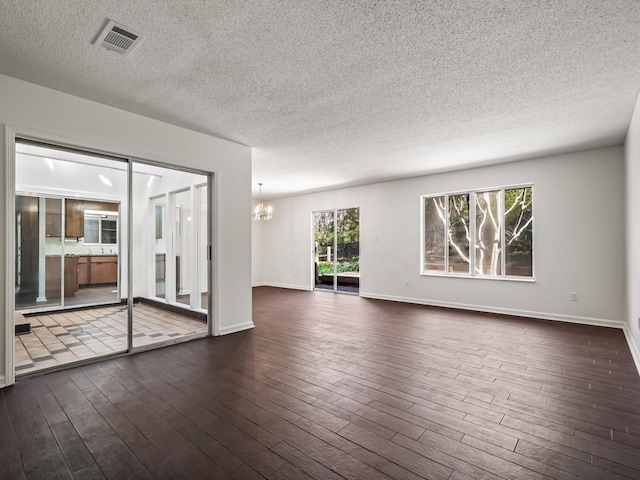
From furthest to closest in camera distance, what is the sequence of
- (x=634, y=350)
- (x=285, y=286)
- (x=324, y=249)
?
1. (x=285, y=286)
2. (x=324, y=249)
3. (x=634, y=350)

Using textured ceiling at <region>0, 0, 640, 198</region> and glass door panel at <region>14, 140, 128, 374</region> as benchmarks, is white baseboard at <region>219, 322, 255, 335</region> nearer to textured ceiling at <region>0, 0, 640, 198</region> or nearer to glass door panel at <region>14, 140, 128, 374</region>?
glass door panel at <region>14, 140, 128, 374</region>

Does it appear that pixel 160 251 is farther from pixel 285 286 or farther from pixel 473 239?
pixel 285 286

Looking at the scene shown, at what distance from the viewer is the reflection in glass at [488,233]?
606cm

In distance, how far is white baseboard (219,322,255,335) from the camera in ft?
14.9

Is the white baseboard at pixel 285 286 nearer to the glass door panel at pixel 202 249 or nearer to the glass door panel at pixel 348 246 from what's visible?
the glass door panel at pixel 348 246

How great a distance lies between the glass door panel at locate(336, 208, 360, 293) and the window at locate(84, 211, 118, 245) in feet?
17.7

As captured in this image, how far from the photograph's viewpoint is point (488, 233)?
6.20 metres

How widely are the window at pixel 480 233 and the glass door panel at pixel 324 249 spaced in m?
2.69

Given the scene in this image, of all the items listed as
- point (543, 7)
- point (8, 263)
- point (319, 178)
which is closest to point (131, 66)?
point (8, 263)

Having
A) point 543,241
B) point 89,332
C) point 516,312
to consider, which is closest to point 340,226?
point 516,312

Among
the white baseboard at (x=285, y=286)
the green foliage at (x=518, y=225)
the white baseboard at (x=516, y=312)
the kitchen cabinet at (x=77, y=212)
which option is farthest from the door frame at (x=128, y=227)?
the green foliage at (x=518, y=225)

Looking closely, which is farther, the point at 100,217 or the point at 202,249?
the point at 202,249

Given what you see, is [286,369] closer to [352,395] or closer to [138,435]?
[352,395]

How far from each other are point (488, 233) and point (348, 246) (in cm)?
338
